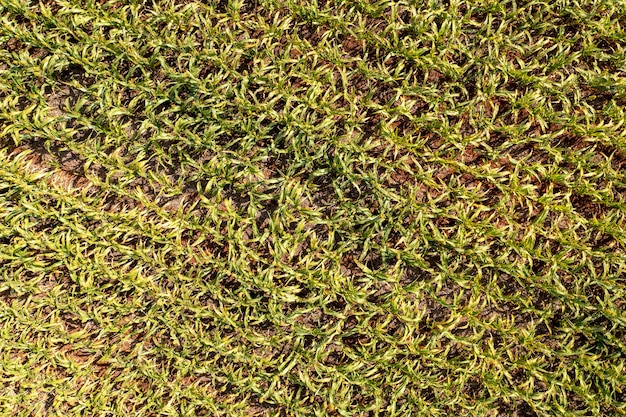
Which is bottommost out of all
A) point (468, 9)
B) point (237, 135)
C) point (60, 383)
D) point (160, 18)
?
point (60, 383)

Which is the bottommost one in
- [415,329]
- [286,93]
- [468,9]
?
[415,329]

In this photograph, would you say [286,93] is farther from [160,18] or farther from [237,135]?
[160,18]

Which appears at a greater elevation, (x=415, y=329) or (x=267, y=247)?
(x=267, y=247)

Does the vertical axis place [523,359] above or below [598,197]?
below

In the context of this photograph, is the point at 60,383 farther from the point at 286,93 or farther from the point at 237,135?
the point at 286,93

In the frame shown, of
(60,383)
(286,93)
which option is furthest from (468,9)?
(60,383)

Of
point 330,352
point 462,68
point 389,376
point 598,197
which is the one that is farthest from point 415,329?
point 462,68
